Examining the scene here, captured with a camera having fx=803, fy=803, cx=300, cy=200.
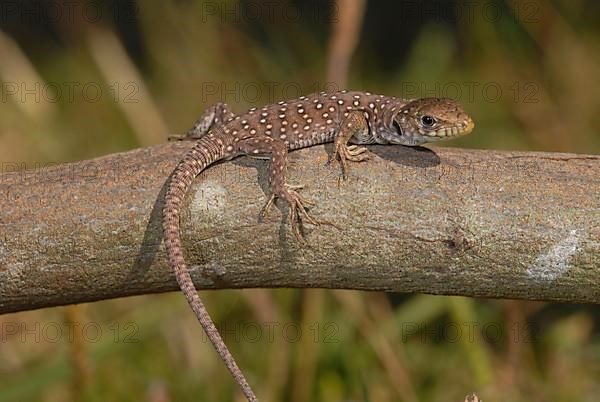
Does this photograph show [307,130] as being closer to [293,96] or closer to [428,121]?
[428,121]

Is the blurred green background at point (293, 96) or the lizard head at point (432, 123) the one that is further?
the blurred green background at point (293, 96)

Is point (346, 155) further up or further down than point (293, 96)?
further down

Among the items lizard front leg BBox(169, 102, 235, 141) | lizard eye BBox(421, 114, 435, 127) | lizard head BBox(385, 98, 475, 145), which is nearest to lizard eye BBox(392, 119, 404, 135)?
lizard head BBox(385, 98, 475, 145)

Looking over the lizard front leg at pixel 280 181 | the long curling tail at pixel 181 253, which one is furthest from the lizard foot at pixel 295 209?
the long curling tail at pixel 181 253

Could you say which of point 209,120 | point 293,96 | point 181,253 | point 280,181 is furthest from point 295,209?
point 293,96

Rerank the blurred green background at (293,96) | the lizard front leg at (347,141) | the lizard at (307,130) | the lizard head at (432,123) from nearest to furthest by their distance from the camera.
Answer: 1. the lizard at (307,130)
2. the lizard front leg at (347,141)
3. the lizard head at (432,123)
4. the blurred green background at (293,96)

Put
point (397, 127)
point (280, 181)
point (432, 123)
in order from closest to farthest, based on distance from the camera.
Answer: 1. point (280, 181)
2. point (432, 123)
3. point (397, 127)

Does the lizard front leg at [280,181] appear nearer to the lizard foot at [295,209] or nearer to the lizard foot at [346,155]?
the lizard foot at [295,209]
